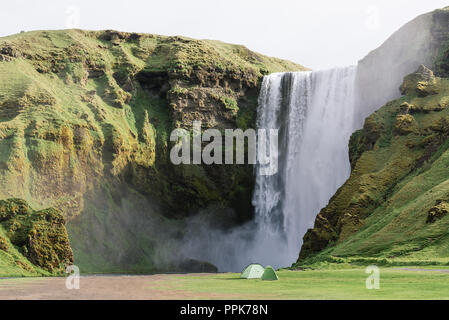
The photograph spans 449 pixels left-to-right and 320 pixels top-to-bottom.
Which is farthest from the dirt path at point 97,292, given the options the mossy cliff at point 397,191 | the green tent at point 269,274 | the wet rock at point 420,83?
the wet rock at point 420,83

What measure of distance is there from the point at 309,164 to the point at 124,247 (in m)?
26.8

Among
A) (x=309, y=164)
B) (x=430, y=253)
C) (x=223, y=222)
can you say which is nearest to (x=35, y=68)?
(x=223, y=222)

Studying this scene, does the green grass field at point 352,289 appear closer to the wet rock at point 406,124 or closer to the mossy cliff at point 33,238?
the wet rock at point 406,124

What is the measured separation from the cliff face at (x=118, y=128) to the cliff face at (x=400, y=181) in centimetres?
2640

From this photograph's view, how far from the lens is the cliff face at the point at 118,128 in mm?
72562

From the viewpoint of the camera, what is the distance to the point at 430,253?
40500 millimetres

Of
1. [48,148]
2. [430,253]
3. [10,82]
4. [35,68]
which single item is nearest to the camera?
[430,253]

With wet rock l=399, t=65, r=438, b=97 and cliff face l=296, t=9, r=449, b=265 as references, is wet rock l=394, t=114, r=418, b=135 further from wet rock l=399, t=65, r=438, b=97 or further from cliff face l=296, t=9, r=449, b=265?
wet rock l=399, t=65, r=438, b=97

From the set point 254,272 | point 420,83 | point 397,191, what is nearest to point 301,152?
point 420,83

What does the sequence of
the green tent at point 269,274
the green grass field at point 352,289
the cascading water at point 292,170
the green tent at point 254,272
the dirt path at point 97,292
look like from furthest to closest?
the cascading water at point 292,170 < the green tent at point 254,272 < the green tent at point 269,274 < the dirt path at point 97,292 < the green grass field at point 352,289

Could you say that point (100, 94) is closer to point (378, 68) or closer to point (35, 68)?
point (35, 68)

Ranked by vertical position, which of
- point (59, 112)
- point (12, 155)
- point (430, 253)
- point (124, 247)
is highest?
point (59, 112)

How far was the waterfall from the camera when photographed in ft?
249

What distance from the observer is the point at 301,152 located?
3206 inches
